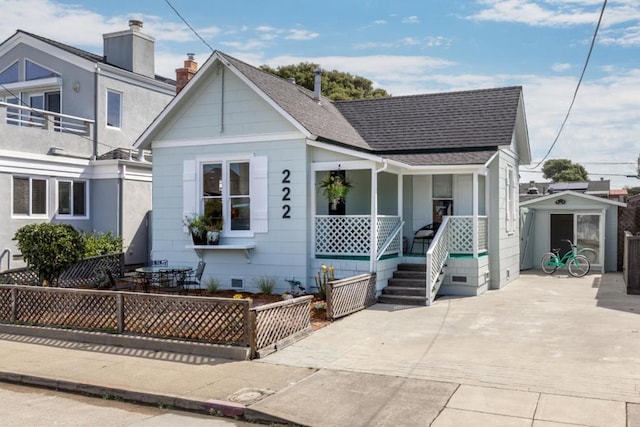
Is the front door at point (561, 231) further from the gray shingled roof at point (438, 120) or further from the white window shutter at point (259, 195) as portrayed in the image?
the white window shutter at point (259, 195)

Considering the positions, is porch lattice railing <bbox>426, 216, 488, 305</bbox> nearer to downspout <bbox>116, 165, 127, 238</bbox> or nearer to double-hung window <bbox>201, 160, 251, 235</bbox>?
double-hung window <bbox>201, 160, 251, 235</bbox>

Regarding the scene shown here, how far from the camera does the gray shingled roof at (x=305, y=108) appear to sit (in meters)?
15.3

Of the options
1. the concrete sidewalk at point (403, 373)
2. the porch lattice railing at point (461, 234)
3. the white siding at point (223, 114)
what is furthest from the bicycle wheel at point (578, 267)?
the white siding at point (223, 114)

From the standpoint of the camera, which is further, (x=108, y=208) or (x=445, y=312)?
(x=108, y=208)

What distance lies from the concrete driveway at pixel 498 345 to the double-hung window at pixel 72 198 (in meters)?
12.0

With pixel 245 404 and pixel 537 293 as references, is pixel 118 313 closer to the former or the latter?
pixel 245 404

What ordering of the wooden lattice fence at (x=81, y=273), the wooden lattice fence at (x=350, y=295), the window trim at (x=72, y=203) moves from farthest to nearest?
the window trim at (x=72, y=203) → the wooden lattice fence at (x=81, y=273) → the wooden lattice fence at (x=350, y=295)

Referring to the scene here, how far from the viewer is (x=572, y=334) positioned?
36.2 feet

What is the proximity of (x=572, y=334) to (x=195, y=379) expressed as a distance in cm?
687

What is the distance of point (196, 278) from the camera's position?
49.3 ft

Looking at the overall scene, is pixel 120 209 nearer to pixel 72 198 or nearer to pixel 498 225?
pixel 72 198

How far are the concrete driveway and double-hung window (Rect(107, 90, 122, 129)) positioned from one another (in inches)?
570

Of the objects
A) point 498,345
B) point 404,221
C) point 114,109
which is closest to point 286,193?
point 404,221

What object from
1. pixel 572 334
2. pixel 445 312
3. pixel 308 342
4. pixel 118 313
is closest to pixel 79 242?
pixel 118 313
